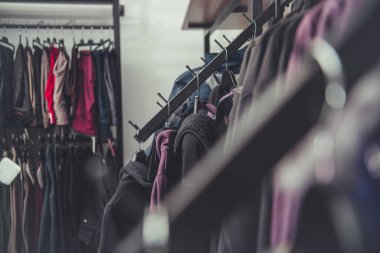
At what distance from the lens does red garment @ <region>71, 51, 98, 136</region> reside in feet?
5.95

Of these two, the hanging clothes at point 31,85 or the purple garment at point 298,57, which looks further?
the hanging clothes at point 31,85

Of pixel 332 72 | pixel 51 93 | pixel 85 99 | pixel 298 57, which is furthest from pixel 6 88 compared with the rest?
pixel 332 72

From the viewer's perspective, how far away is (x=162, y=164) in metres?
0.82

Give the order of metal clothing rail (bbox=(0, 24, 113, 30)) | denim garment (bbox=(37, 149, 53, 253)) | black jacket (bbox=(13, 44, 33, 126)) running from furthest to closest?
metal clothing rail (bbox=(0, 24, 113, 30)) < black jacket (bbox=(13, 44, 33, 126)) < denim garment (bbox=(37, 149, 53, 253))

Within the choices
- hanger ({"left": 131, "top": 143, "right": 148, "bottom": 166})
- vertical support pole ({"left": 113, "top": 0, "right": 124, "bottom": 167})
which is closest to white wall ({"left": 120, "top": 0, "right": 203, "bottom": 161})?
vertical support pole ({"left": 113, "top": 0, "right": 124, "bottom": 167})

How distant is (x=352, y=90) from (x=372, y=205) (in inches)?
6.3

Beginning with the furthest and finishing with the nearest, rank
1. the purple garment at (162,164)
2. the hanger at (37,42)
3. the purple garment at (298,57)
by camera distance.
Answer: the hanger at (37,42)
the purple garment at (162,164)
the purple garment at (298,57)

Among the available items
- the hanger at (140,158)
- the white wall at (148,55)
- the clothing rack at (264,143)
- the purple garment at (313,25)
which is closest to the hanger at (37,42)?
the white wall at (148,55)

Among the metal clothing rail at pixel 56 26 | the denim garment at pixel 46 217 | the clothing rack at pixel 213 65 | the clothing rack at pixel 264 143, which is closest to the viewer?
the clothing rack at pixel 264 143

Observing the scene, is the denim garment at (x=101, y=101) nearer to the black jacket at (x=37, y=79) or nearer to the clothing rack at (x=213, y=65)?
the black jacket at (x=37, y=79)

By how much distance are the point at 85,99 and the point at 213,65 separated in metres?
1.07

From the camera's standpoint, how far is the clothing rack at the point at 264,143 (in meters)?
0.27

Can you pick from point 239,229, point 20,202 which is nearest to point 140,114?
point 20,202

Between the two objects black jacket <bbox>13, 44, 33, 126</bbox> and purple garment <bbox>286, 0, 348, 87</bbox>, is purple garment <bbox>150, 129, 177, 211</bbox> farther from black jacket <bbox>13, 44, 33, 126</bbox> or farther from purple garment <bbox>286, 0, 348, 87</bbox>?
black jacket <bbox>13, 44, 33, 126</bbox>
